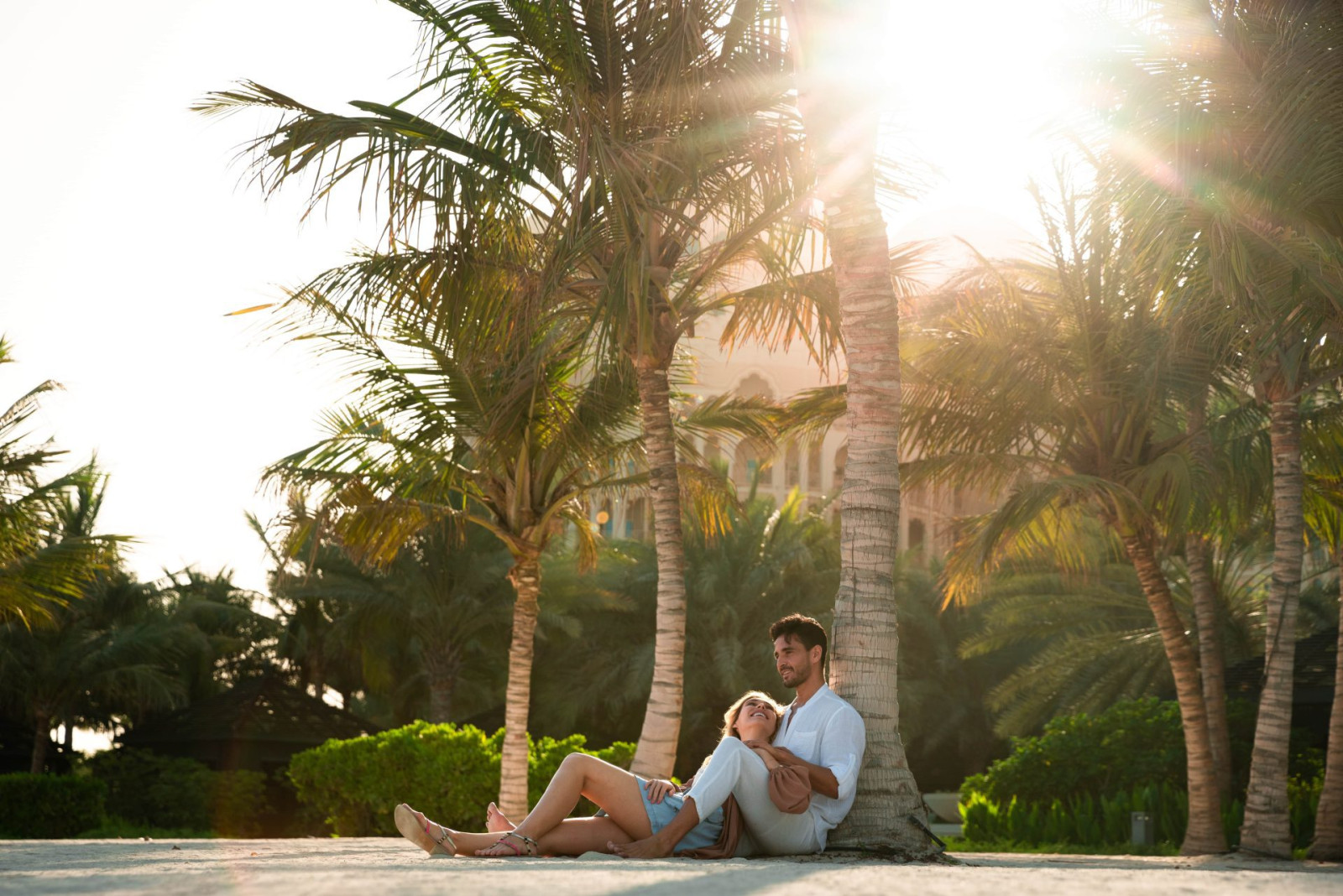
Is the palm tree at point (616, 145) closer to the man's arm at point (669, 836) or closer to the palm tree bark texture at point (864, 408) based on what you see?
the palm tree bark texture at point (864, 408)

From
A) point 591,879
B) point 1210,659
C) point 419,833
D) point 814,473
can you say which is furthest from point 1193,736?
point 814,473

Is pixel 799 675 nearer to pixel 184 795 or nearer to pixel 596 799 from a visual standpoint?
pixel 596 799

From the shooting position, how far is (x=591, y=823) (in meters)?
5.54

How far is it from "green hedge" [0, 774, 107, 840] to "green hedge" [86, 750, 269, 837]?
2.01 meters

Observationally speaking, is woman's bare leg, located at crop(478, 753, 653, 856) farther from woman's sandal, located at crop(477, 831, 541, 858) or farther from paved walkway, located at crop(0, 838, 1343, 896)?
paved walkway, located at crop(0, 838, 1343, 896)

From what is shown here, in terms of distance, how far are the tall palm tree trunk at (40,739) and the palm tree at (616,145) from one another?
79.2 ft

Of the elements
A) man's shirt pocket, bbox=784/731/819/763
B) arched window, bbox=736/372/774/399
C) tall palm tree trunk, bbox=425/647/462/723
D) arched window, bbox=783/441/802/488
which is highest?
arched window, bbox=736/372/774/399

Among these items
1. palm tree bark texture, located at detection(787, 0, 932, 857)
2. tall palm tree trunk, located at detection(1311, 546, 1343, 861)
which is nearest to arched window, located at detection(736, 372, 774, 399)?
tall palm tree trunk, located at detection(1311, 546, 1343, 861)

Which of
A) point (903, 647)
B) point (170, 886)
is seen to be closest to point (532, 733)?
point (903, 647)

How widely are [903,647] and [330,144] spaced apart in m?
23.1

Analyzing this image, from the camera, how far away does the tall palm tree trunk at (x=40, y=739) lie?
29.3 m

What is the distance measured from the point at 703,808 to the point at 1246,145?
246 inches

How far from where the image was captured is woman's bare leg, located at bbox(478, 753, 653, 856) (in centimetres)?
550

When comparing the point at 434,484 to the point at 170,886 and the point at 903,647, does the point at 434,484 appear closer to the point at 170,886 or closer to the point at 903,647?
the point at 170,886
